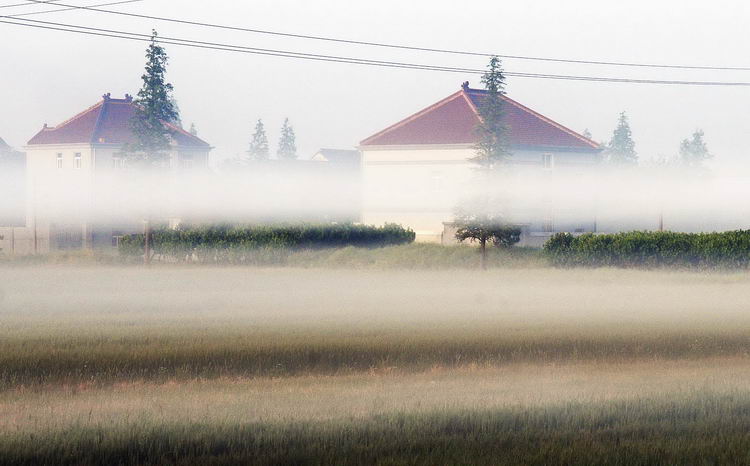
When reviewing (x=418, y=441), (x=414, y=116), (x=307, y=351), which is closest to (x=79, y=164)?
(x=414, y=116)

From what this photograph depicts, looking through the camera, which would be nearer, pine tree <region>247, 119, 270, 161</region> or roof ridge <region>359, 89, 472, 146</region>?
roof ridge <region>359, 89, 472, 146</region>

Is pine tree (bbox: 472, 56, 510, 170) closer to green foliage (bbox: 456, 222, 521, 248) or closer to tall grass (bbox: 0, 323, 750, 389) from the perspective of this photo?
green foliage (bbox: 456, 222, 521, 248)

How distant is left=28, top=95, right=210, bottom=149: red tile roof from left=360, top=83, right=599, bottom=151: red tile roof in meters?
22.3

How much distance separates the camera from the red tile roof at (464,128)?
74.6 m

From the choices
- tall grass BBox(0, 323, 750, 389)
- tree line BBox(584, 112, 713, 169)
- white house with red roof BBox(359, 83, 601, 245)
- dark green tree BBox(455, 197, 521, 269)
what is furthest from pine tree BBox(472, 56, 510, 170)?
tree line BBox(584, 112, 713, 169)

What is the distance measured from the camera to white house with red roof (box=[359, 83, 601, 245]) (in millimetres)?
73750

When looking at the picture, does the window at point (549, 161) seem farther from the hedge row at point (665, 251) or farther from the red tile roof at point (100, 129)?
the red tile roof at point (100, 129)

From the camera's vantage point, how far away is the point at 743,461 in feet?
39.9

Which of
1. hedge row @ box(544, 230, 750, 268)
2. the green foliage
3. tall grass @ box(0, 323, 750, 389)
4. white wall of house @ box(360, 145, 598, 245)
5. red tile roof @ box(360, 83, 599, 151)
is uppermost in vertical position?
red tile roof @ box(360, 83, 599, 151)

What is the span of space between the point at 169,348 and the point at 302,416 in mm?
8277

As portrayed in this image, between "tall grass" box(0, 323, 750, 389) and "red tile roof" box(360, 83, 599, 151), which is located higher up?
"red tile roof" box(360, 83, 599, 151)

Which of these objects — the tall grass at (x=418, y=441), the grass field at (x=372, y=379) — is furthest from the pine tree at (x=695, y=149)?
the tall grass at (x=418, y=441)

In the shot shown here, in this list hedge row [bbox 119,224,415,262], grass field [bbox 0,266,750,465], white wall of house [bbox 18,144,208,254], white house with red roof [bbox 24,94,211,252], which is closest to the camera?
grass field [bbox 0,266,750,465]

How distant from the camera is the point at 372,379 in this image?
747 inches
